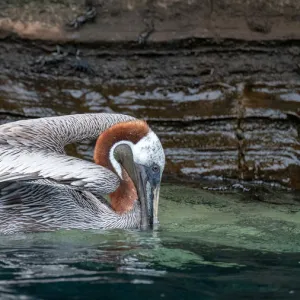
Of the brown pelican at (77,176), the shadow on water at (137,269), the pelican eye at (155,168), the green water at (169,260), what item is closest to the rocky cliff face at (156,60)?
the brown pelican at (77,176)

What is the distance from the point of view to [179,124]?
7473 millimetres

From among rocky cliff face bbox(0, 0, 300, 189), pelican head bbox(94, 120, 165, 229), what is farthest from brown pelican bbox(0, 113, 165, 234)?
rocky cliff face bbox(0, 0, 300, 189)

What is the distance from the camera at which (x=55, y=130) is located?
19.2ft

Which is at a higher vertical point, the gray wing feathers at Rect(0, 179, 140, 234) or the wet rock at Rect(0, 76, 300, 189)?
the wet rock at Rect(0, 76, 300, 189)

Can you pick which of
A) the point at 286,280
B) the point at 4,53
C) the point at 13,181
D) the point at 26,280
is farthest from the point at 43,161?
the point at 4,53

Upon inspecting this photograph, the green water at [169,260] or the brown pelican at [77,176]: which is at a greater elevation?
the brown pelican at [77,176]

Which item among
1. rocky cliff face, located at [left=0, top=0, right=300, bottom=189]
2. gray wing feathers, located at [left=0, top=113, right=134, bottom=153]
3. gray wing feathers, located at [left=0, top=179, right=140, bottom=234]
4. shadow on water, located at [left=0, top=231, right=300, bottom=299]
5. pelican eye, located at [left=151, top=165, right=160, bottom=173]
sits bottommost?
shadow on water, located at [left=0, top=231, right=300, bottom=299]

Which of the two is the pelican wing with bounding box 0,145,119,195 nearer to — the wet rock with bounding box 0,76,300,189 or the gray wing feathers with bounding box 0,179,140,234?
the gray wing feathers with bounding box 0,179,140,234

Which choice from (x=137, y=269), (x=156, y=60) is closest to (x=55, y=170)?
(x=137, y=269)

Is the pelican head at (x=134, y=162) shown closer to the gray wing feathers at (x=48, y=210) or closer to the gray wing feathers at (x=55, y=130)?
the gray wing feathers at (x=48, y=210)

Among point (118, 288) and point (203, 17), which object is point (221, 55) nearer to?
point (203, 17)

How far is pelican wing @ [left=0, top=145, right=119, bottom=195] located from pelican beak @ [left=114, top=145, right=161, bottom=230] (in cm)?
47

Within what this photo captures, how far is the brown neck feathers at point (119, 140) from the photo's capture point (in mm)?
5613

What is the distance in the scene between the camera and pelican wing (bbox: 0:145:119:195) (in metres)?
4.86
